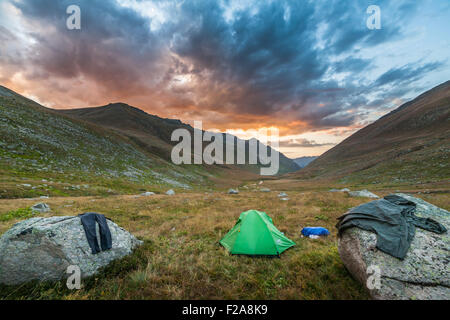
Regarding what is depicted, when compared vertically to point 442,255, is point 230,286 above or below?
below

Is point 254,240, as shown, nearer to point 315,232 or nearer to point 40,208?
point 315,232

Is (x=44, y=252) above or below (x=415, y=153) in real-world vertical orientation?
below

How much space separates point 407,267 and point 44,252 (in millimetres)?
10039

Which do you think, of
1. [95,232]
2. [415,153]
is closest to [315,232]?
[95,232]

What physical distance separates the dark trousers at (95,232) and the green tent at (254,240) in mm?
4738

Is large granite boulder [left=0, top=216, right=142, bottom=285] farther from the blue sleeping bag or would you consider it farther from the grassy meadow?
the blue sleeping bag

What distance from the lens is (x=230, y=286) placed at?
517cm

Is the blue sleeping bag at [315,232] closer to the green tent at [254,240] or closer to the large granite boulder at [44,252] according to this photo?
the green tent at [254,240]

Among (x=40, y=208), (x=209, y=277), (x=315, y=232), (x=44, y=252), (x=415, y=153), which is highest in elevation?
(x=415, y=153)

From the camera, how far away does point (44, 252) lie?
5.12m

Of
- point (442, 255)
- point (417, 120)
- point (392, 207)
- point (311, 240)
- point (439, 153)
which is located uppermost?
point (417, 120)
